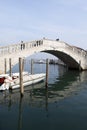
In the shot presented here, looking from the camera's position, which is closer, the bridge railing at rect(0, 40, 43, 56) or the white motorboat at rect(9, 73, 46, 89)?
the white motorboat at rect(9, 73, 46, 89)

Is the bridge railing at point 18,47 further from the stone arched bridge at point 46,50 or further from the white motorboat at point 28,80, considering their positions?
the white motorboat at point 28,80

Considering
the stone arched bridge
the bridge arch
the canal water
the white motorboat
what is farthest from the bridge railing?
the bridge arch

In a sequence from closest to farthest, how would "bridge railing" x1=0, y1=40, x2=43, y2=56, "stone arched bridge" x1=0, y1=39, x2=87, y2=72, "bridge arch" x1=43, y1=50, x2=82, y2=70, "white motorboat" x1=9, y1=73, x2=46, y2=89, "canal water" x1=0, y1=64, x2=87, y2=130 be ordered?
1. "canal water" x1=0, y1=64, x2=87, y2=130
2. "white motorboat" x1=9, y1=73, x2=46, y2=89
3. "bridge railing" x1=0, y1=40, x2=43, y2=56
4. "stone arched bridge" x1=0, y1=39, x2=87, y2=72
5. "bridge arch" x1=43, y1=50, x2=82, y2=70

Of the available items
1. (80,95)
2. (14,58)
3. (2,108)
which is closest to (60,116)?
(2,108)

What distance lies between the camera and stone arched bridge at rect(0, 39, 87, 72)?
19534 mm

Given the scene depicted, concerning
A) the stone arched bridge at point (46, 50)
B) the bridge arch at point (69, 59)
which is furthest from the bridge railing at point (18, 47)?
the bridge arch at point (69, 59)

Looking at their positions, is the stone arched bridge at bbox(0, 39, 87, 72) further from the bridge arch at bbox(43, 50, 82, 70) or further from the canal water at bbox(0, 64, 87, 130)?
the canal water at bbox(0, 64, 87, 130)

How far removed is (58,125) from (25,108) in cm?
274

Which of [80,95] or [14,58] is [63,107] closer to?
[80,95]

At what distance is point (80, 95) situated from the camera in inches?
578

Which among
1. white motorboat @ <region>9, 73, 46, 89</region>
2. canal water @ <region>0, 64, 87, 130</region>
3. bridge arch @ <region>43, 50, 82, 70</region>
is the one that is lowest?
canal water @ <region>0, 64, 87, 130</region>

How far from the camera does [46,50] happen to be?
25172mm

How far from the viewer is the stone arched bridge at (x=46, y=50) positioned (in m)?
19.5

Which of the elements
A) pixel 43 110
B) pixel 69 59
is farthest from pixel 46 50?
pixel 43 110
